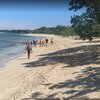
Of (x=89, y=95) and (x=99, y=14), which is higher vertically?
(x=99, y=14)

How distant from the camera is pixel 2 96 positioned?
46.2 feet

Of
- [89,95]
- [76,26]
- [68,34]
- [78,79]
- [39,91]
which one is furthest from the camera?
[68,34]

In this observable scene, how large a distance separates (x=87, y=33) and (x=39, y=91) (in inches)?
892

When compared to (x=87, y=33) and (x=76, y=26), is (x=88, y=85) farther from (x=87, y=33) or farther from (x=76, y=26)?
(x=76, y=26)

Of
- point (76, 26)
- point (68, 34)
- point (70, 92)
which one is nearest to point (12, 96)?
point (70, 92)

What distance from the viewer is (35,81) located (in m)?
17.2

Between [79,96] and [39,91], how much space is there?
234 cm

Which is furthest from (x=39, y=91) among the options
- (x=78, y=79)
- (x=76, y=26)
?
(x=76, y=26)

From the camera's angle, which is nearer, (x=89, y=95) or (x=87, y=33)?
(x=89, y=95)

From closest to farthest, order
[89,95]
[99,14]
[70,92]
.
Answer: [89,95] < [70,92] < [99,14]

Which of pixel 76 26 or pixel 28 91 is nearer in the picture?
pixel 28 91

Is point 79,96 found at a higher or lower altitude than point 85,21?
lower

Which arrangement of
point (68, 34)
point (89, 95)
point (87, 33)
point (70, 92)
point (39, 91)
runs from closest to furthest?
point (89, 95)
point (70, 92)
point (39, 91)
point (87, 33)
point (68, 34)

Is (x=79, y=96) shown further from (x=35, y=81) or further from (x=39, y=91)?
(x=35, y=81)
